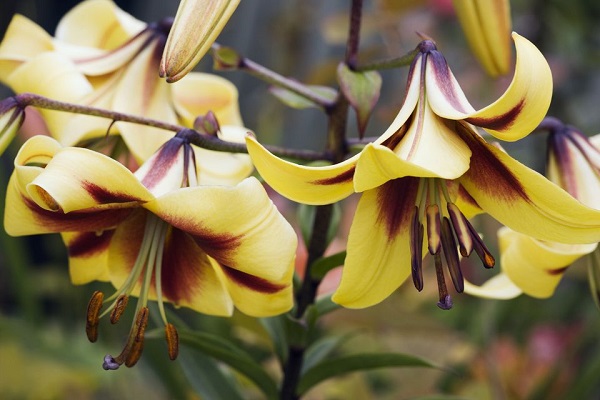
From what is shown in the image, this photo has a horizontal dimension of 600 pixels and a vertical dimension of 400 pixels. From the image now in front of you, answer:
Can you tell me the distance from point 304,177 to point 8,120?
178 mm

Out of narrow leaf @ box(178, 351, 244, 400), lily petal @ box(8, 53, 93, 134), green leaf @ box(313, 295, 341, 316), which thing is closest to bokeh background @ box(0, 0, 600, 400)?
narrow leaf @ box(178, 351, 244, 400)

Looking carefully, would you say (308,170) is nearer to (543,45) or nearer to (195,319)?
(195,319)

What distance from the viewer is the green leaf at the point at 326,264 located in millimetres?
496

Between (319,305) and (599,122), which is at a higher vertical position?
(319,305)

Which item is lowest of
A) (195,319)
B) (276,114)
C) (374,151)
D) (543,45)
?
(195,319)

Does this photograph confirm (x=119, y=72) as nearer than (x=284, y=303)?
No

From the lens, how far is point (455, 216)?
0.45 meters

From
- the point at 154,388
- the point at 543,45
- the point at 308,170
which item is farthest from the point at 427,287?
the point at 308,170

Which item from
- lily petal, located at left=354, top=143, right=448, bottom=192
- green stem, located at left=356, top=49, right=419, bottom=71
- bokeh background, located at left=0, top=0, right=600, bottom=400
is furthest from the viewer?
bokeh background, located at left=0, top=0, right=600, bottom=400

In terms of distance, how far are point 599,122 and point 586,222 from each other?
949 millimetres

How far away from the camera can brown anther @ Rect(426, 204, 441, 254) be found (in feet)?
1.43

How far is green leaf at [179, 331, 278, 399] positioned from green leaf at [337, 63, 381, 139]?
16cm

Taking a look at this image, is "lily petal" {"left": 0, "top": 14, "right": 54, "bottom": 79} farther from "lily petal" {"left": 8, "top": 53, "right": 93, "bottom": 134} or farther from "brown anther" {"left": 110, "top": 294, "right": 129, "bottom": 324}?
"brown anther" {"left": 110, "top": 294, "right": 129, "bottom": 324}

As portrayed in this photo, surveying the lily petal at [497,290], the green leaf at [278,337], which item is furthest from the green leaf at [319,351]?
the lily petal at [497,290]
